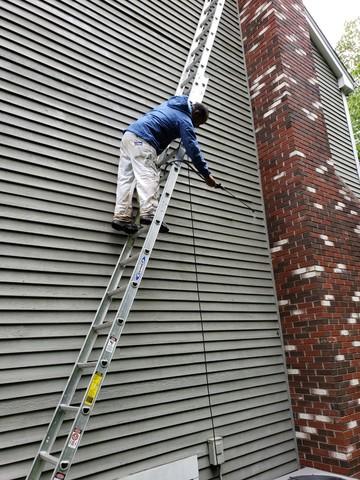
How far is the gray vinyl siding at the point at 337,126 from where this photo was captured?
7.38 meters

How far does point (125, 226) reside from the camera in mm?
3256

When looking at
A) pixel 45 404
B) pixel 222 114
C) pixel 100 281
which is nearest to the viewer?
pixel 45 404

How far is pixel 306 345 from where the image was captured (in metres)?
4.41

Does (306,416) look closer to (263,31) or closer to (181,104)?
(181,104)

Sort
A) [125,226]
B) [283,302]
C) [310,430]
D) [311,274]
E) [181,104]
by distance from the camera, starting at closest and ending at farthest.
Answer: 1. [125,226]
2. [181,104]
3. [310,430]
4. [311,274]
5. [283,302]

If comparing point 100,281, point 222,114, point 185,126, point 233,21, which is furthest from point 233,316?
point 233,21

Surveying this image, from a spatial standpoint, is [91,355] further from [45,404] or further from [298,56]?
[298,56]

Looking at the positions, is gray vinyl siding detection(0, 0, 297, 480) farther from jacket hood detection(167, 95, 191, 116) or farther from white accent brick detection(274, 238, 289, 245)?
jacket hood detection(167, 95, 191, 116)

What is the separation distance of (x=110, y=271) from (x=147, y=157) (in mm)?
1020

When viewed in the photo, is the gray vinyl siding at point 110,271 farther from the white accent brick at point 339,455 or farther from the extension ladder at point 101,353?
the white accent brick at point 339,455

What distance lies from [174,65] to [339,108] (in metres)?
5.04

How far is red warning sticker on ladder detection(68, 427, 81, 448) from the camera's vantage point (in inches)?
84.4

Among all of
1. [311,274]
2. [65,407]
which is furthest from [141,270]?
[311,274]

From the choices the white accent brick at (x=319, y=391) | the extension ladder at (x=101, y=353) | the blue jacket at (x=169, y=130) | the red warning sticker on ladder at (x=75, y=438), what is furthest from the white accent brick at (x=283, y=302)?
the red warning sticker on ladder at (x=75, y=438)
